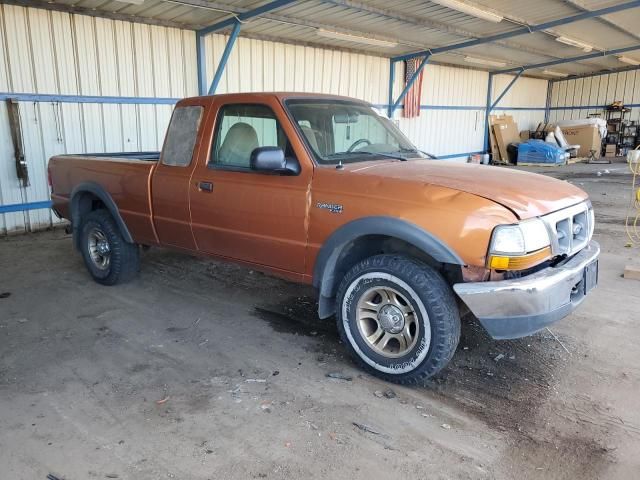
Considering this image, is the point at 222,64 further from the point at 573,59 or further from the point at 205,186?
the point at 573,59

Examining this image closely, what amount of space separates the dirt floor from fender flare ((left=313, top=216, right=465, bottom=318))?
586 millimetres

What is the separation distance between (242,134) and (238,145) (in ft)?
0.33

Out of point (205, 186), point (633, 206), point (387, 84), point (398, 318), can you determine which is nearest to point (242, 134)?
point (205, 186)

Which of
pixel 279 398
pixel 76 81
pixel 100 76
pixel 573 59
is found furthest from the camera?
pixel 573 59

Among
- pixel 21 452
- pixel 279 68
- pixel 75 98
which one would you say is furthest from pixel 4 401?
pixel 279 68

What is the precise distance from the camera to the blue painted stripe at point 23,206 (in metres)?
8.08

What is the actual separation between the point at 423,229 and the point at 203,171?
6.79ft

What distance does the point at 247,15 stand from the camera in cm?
930

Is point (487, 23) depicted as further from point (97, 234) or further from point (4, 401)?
point (4, 401)

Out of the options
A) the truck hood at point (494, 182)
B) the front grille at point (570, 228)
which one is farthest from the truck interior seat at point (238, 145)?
the front grille at point (570, 228)

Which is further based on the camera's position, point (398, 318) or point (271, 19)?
point (271, 19)

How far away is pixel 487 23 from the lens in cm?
1258

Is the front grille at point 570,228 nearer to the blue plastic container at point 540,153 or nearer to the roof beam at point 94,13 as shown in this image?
the roof beam at point 94,13

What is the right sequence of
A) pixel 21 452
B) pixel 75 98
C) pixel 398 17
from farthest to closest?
pixel 398 17 < pixel 75 98 < pixel 21 452
